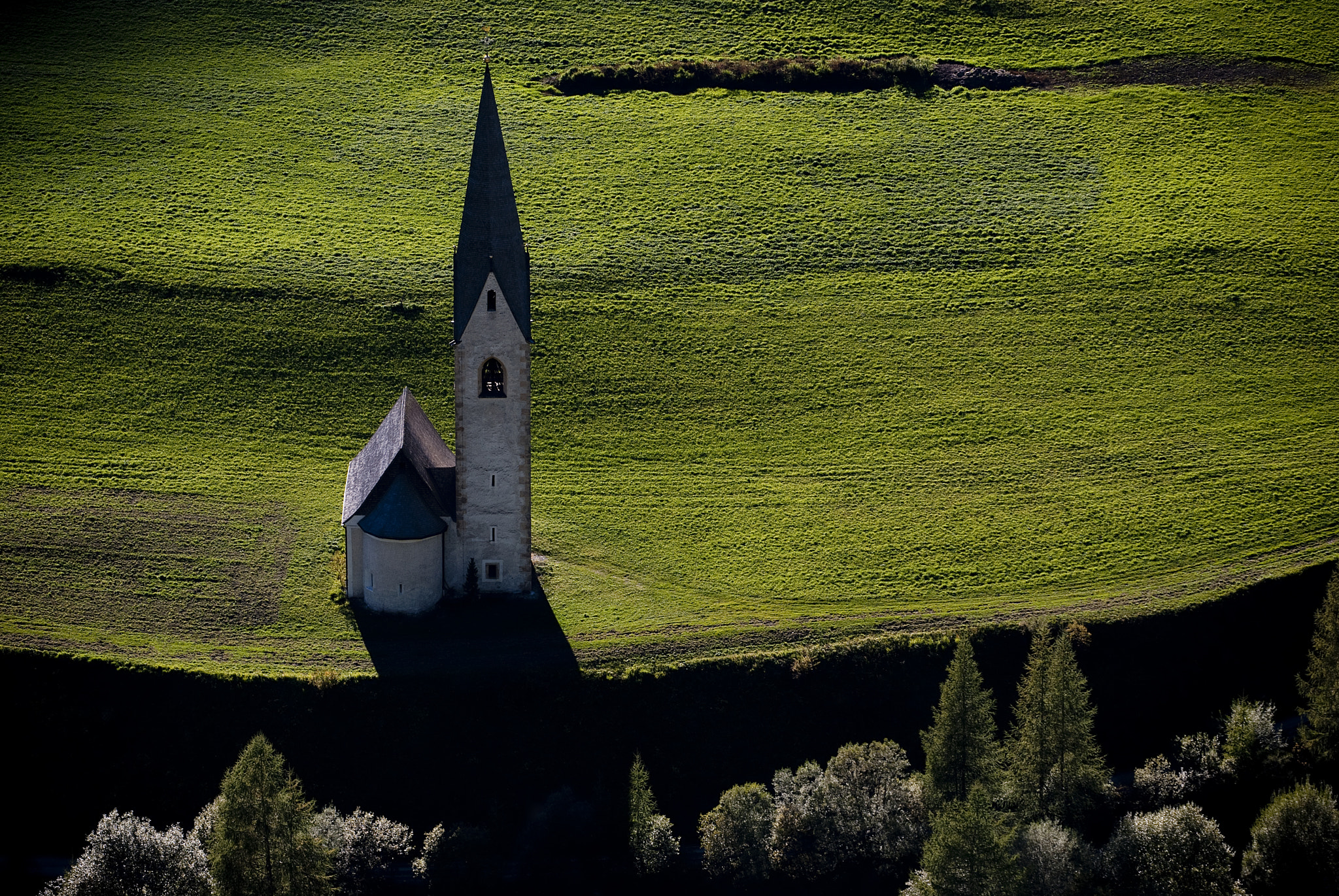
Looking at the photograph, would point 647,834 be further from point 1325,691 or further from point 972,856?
point 1325,691

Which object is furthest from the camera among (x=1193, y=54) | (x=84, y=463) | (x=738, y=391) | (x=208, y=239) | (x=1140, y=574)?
(x=1193, y=54)

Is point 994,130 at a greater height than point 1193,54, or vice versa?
point 1193,54

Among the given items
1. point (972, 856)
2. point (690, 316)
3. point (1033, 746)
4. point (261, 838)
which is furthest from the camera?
point (690, 316)

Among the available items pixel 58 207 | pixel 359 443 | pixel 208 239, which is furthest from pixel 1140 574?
pixel 58 207

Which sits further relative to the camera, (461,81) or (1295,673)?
(461,81)

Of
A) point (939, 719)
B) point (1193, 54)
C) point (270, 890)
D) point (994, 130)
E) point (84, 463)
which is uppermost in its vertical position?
point (1193, 54)

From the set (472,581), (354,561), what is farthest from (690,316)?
(354,561)

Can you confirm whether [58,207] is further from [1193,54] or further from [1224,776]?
[1193,54]
